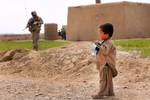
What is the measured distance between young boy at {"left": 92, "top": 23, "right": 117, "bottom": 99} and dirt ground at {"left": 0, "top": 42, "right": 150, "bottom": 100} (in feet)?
0.91

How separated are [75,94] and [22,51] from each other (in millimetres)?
8381

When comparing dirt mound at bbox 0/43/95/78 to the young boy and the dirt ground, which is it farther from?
the young boy

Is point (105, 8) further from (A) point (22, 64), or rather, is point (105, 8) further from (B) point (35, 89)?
(B) point (35, 89)

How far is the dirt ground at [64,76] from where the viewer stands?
12291 mm

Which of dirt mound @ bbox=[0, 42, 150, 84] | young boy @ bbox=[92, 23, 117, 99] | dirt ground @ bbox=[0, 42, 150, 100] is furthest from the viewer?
dirt mound @ bbox=[0, 42, 150, 84]

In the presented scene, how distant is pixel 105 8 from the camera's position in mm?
26688

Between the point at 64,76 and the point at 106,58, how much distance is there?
17.7 ft

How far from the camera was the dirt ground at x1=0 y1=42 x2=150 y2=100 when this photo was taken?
12.3 metres

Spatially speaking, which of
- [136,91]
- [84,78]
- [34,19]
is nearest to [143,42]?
[34,19]

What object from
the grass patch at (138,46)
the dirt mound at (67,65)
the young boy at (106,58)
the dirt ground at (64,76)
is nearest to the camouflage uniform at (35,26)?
the dirt ground at (64,76)

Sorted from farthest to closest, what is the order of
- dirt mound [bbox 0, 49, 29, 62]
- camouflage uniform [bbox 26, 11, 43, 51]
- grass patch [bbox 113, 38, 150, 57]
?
camouflage uniform [bbox 26, 11, 43, 51] < dirt mound [bbox 0, 49, 29, 62] < grass patch [bbox 113, 38, 150, 57]

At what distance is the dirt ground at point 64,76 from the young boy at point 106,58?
0.28 metres

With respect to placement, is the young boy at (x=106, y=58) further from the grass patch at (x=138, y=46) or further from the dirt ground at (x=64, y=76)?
the grass patch at (x=138, y=46)

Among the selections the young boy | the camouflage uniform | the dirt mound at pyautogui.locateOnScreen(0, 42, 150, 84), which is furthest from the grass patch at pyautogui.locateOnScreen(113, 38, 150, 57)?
the young boy
